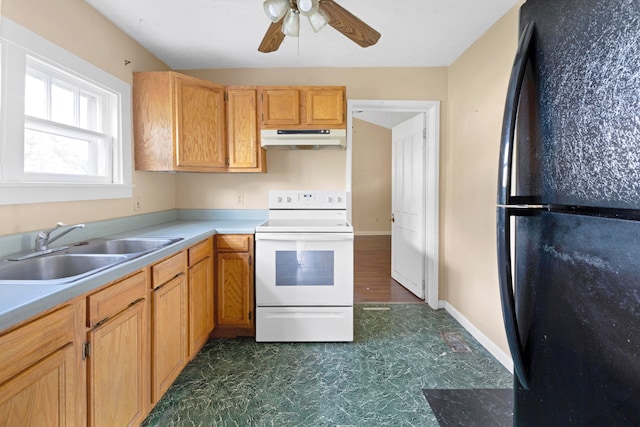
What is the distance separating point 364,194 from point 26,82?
20.7 ft

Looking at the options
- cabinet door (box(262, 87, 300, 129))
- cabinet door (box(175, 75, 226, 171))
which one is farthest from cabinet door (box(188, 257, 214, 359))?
cabinet door (box(262, 87, 300, 129))

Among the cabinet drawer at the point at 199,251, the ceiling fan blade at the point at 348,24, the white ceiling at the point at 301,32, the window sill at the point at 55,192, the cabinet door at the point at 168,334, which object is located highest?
the white ceiling at the point at 301,32

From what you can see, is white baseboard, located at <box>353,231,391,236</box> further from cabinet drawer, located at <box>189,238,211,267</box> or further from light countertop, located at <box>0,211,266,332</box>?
light countertop, located at <box>0,211,266,332</box>

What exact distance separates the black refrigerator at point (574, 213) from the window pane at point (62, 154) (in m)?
2.14

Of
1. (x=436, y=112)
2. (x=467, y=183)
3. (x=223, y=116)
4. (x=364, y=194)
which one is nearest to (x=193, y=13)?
(x=223, y=116)

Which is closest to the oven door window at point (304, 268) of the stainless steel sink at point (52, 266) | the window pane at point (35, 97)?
the stainless steel sink at point (52, 266)

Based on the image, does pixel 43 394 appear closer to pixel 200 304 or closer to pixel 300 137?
pixel 200 304

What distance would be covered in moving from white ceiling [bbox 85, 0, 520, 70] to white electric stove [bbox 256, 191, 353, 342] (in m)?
1.48

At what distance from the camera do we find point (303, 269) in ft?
7.69

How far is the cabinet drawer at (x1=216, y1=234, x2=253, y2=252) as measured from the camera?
93.4 inches

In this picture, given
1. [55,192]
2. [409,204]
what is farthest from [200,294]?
[409,204]

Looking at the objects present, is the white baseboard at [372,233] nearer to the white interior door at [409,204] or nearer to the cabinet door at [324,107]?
the white interior door at [409,204]

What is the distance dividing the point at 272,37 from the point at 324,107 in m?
0.93

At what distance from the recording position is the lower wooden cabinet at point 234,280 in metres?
2.38
